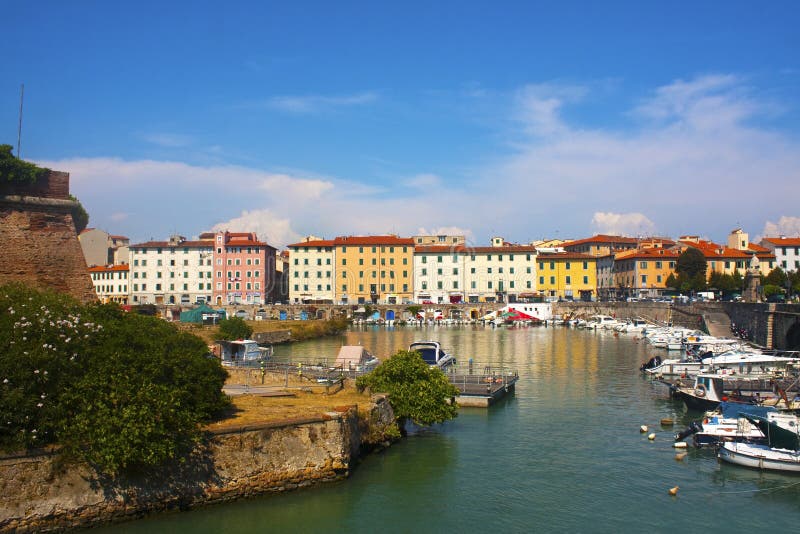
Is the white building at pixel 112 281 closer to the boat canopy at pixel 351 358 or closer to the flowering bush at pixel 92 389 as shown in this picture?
the boat canopy at pixel 351 358

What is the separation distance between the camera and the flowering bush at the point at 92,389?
16719 millimetres

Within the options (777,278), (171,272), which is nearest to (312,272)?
(171,272)

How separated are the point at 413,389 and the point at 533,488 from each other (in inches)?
252

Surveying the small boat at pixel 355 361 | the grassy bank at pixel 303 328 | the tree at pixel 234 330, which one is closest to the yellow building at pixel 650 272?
the grassy bank at pixel 303 328

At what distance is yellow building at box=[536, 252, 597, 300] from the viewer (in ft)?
375

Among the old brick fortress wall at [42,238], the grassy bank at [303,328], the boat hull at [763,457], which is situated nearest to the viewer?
the boat hull at [763,457]

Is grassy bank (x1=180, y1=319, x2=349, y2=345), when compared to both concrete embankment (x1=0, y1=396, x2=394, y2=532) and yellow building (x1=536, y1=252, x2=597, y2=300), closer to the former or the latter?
yellow building (x1=536, y1=252, x2=597, y2=300)

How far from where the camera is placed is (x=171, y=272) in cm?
11444

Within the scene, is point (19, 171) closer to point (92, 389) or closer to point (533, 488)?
point (92, 389)

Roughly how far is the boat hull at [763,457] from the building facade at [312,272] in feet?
308

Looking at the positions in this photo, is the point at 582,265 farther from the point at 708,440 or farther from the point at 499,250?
the point at 708,440

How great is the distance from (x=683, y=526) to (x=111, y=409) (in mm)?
15668

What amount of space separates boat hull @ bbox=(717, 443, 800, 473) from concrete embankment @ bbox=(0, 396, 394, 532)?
13.2 metres

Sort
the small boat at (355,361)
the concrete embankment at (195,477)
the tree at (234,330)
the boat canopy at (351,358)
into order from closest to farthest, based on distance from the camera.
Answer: the concrete embankment at (195,477)
the small boat at (355,361)
the boat canopy at (351,358)
the tree at (234,330)
